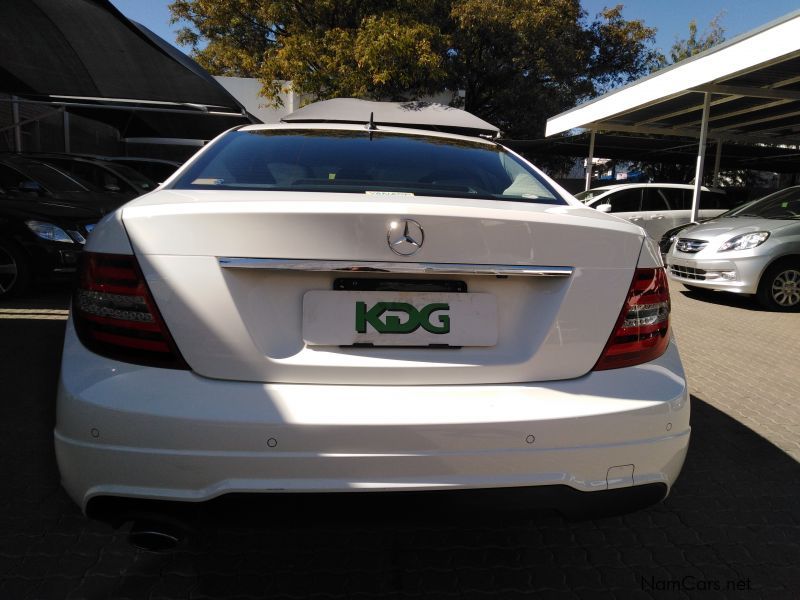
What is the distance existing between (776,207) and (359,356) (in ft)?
25.5

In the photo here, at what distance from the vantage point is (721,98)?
1251 centimetres

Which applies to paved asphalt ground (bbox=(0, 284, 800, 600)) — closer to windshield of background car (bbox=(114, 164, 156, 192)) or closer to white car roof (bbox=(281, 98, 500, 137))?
white car roof (bbox=(281, 98, 500, 137))

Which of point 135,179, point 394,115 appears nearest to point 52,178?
point 135,179

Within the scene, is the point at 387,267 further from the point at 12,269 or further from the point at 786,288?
the point at 786,288

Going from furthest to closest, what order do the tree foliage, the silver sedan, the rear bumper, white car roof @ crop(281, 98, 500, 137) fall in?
1. the tree foliage
2. white car roof @ crop(281, 98, 500, 137)
3. the silver sedan
4. the rear bumper

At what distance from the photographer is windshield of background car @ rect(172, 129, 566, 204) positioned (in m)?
2.07

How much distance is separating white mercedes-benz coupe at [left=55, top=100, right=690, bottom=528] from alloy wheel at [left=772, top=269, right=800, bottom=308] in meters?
6.23

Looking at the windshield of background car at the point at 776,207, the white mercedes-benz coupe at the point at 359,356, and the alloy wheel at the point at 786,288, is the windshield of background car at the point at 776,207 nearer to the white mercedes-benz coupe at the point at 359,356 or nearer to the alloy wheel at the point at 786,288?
the alloy wheel at the point at 786,288

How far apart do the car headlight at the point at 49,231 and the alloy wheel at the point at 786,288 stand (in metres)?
7.55

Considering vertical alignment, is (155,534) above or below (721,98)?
below

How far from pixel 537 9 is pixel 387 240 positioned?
21.0 meters

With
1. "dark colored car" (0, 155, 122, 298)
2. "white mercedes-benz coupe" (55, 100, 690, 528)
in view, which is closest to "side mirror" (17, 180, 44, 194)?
"dark colored car" (0, 155, 122, 298)

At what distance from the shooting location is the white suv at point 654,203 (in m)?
11.4

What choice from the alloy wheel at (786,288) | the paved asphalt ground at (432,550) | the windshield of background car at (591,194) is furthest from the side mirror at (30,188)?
the windshield of background car at (591,194)
